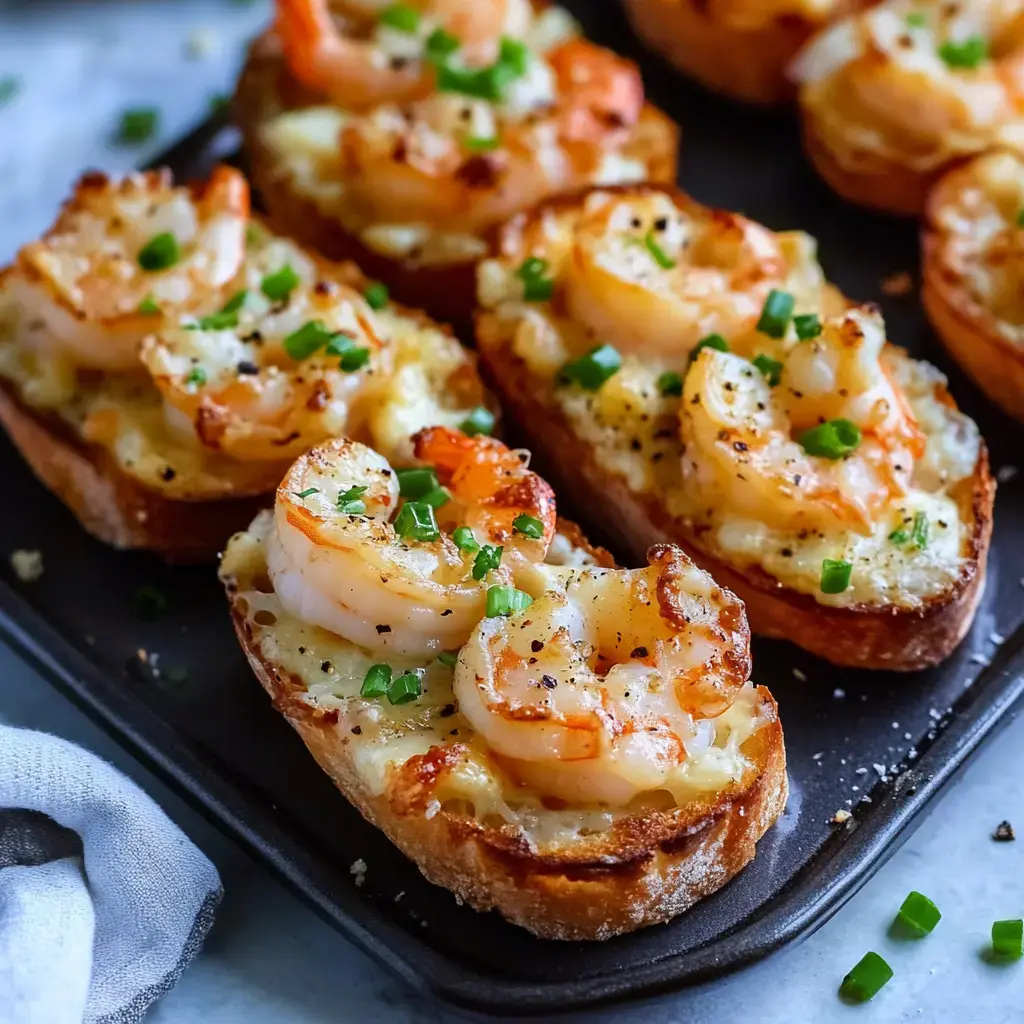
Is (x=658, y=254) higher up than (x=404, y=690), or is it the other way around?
(x=658, y=254)

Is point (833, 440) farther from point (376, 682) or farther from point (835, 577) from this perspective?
point (376, 682)

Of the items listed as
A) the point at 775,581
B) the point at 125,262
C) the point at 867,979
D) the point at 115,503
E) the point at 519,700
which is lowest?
the point at 867,979

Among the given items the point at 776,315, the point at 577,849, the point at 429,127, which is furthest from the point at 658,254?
the point at 577,849

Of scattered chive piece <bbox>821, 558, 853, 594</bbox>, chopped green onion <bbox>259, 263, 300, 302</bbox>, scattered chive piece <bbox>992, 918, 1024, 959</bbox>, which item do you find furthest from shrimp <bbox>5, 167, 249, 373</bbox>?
scattered chive piece <bbox>992, 918, 1024, 959</bbox>

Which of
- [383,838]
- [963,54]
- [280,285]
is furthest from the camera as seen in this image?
[963,54]

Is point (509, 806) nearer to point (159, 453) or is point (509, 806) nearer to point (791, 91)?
point (159, 453)

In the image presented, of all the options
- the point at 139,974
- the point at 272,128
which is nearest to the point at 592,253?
the point at 272,128
